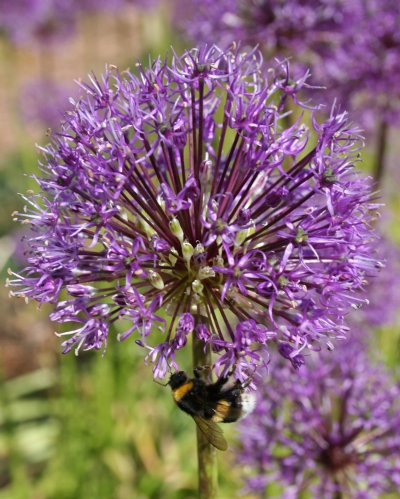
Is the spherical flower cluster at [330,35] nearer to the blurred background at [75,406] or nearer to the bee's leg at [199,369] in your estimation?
the blurred background at [75,406]

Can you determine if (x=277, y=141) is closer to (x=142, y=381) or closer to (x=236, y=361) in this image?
(x=236, y=361)

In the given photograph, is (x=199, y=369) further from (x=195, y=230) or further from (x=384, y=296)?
(x=384, y=296)

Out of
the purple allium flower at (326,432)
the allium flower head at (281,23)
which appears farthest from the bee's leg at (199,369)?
the allium flower head at (281,23)

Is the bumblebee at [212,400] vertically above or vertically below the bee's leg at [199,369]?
below

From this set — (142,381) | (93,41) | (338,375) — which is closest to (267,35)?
(338,375)

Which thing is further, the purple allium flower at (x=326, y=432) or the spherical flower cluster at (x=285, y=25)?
the spherical flower cluster at (x=285, y=25)

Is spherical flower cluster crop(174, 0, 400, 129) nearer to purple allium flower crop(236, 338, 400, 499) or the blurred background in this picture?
the blurred background

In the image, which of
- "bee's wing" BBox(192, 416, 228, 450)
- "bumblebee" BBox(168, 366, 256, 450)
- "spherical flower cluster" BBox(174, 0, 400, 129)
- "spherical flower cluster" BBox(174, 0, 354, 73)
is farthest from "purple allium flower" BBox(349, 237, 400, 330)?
"bee's wing" BBox(192, 416, 228, 450)

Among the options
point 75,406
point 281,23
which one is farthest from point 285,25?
point 75,406
